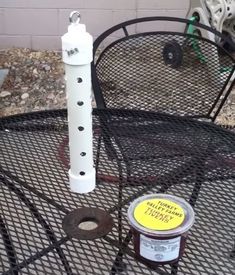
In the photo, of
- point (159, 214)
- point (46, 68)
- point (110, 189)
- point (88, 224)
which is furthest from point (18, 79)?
point (159, 214)

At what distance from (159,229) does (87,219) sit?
9.7 inches

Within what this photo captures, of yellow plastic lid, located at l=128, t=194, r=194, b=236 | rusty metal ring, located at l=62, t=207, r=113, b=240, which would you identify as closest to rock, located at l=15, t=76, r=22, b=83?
rusty metal ring, located at l=62, t=207, r=113, b=240

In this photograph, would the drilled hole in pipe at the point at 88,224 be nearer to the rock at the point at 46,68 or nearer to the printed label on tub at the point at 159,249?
the printed label on tub at the point at 159,249

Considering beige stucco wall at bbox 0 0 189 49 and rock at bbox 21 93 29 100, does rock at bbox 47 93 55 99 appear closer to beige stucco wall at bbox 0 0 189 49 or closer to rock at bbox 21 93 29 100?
rock at bbox 21 93 29 100

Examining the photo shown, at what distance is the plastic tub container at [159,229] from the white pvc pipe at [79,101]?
0.14 metres

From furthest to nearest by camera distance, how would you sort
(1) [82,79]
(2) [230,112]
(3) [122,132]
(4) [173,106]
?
(2) [230,112]
(4) [173,106]
(3) [122,132]
(1) [82,79]

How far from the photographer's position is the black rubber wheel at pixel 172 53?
2231 millimetres

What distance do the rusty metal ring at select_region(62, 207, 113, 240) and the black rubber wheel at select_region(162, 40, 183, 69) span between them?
3.71ft

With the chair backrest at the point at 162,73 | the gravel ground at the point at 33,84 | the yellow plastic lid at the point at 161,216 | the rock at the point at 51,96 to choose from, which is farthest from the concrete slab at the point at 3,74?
the yellow plastic lid at the point at 161,216

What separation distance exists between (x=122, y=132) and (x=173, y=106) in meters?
0.57

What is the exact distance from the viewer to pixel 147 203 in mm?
1118

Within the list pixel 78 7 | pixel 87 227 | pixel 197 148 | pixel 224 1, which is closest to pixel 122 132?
pixel 197 148

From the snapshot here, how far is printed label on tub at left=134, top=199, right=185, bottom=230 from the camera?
3.43 ft

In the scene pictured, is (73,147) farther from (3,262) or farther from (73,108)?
(3,262)
